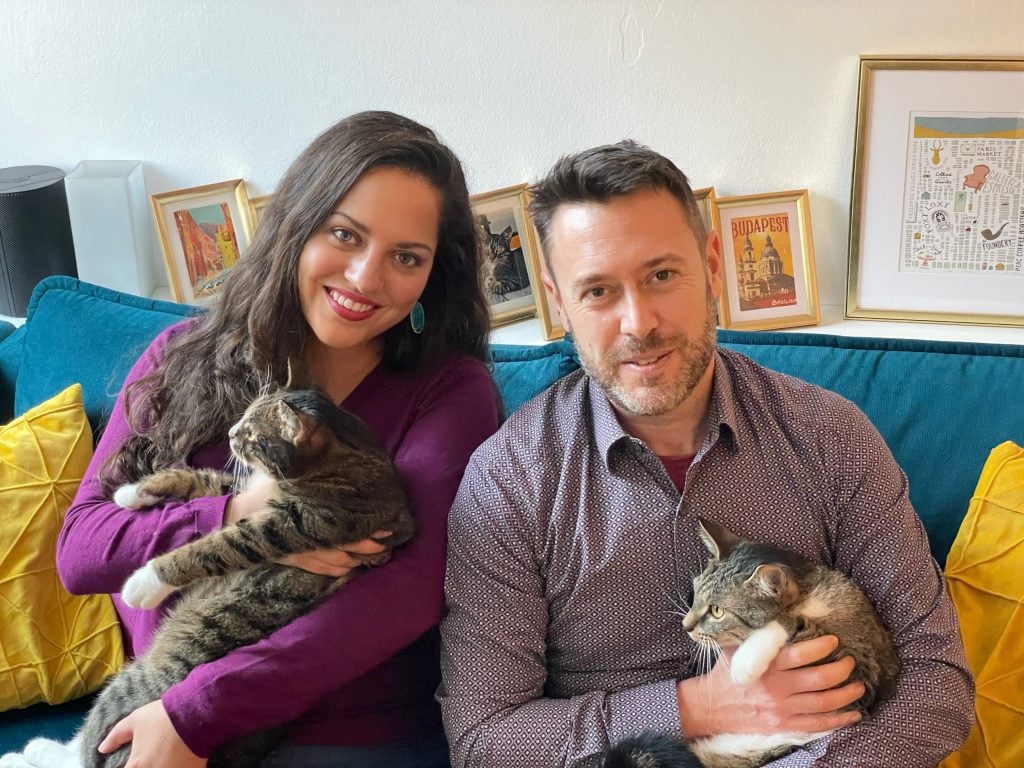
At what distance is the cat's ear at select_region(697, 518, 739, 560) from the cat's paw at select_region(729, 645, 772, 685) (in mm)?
147

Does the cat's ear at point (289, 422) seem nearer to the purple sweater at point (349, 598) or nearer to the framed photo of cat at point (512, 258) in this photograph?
the purple sweater at point (349, 598)

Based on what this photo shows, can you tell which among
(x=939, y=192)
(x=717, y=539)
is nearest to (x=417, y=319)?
(x=717, y=539)

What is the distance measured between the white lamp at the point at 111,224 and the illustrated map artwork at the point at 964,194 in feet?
6.74

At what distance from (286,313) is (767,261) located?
123 cm

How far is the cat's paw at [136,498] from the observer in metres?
1.76

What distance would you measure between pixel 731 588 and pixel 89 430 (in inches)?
59.3

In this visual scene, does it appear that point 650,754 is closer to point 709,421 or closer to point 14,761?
point 709,421

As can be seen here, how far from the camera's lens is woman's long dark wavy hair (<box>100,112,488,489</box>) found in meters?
1.74

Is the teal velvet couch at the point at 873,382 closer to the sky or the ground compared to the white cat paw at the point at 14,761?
closer to the sky

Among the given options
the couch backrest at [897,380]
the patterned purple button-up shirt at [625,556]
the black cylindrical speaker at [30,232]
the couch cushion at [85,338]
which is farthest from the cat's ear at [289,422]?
the black cylindrical speaker at [30,232]

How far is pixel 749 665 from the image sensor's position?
1484 mm

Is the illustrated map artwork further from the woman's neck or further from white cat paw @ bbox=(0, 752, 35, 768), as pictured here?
white cat paw @ bbox=(0, 752, 35, 768)

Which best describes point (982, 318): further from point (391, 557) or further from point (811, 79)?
point (391, 557)

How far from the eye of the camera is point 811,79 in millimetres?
2328
